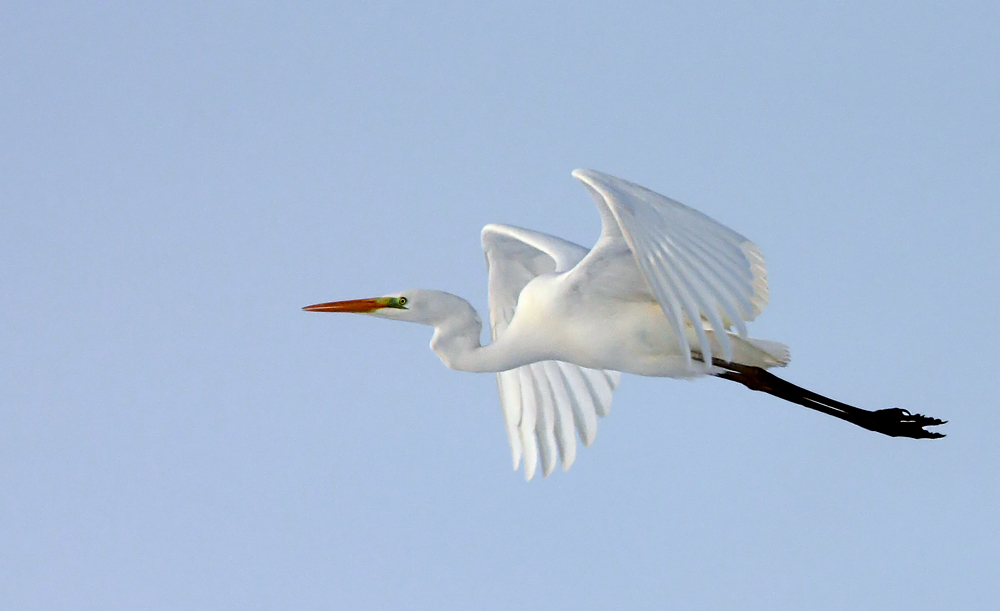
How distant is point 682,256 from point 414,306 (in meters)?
2.89

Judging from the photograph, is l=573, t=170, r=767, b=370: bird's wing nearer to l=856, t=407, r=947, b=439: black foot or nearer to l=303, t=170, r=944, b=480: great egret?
l=303, t=170, r=944, b=480: great egret

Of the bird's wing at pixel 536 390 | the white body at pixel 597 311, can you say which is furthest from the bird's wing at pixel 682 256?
the bird's wing at pixel 536 390

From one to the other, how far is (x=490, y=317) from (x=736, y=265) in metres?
3.98

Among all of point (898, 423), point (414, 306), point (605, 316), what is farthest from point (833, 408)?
point (414, 306)

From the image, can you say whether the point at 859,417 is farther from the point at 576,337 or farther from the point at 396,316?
the point at 396,316

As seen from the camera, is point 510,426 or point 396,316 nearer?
point 396,316

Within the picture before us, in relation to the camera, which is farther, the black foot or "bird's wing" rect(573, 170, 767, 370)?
the black foot

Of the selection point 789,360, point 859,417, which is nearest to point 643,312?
point 789,360

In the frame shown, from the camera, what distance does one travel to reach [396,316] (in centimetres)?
1138

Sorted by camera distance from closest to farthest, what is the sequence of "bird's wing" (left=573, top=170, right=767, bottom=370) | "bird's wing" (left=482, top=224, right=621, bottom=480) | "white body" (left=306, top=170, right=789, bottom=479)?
"bird's wing" (left=573, top=170, right=767, bottom=370) < "white body" (left=306, top=170, right=789, bottom=479) < "bird's wing" (left=482, top=224, right=621, bottom=480)

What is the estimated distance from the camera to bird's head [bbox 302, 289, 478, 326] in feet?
36.9

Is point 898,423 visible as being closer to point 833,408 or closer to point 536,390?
point 833,408

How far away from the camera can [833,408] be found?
11.5 meters

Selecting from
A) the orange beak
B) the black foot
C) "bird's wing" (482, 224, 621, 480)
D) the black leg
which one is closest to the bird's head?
the orange beak
